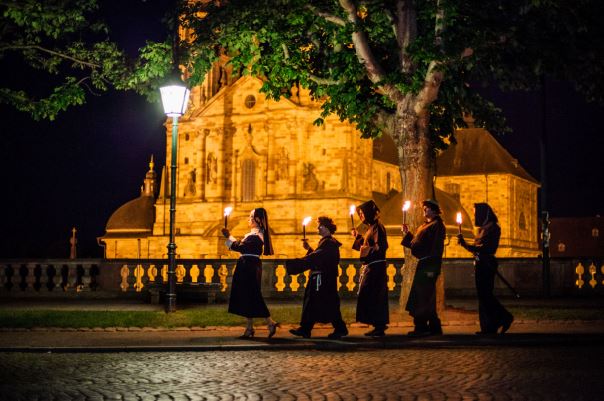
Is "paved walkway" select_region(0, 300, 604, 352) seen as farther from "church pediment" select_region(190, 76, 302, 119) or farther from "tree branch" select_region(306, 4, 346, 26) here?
"church pediment" select_region(190, 76, 302, 119)

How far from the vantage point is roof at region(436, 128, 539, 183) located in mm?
80938

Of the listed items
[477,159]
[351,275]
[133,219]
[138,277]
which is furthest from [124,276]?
[477,159]

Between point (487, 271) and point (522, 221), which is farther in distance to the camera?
point (522, 221)

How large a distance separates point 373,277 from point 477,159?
6984cm

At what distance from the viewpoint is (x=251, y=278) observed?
13781mm

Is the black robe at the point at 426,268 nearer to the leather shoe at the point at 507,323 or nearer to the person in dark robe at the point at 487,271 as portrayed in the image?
the person in dark robe at the point at 487,271

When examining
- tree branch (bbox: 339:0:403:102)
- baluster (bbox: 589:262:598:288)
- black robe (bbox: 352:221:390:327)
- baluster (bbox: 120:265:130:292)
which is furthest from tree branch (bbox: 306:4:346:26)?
baluster (bbox: 589:262:598:288)

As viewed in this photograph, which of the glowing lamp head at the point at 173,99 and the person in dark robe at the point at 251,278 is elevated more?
the glowing lamp head at the point at 173,99

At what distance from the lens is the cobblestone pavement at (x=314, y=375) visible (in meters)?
8.43

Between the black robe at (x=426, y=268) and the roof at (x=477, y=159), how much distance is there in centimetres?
6685

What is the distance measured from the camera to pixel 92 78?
19688 millimetres

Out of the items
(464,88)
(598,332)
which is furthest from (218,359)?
(464,88)

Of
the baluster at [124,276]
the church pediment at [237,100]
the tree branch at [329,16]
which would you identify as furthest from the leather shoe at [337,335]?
the church pediment at [237,100]

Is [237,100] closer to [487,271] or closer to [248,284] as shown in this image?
[248,284]
